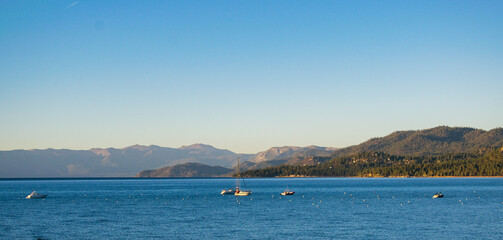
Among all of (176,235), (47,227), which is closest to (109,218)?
(47,227)

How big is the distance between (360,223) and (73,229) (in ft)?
171

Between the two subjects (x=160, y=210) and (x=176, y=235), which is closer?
Answer: (x=176, y=235)

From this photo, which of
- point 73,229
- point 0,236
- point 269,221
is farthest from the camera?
point 269,221

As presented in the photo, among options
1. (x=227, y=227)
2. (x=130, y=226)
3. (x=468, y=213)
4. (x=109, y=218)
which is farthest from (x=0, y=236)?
(x=468, y=213)

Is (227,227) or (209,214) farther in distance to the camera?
(209,214)

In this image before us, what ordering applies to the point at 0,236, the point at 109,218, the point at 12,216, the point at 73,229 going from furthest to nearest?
the point at 12,216 < the point at 109,218 < the point at 73,229 < the point at 0,236

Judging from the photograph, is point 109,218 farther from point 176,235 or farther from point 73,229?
point 176,235

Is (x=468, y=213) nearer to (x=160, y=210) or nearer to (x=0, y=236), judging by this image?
(x=160, y=210)

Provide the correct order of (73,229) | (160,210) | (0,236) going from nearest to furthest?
(0,236) → (73,229) → (160,210)

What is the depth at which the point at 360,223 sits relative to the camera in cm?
9888

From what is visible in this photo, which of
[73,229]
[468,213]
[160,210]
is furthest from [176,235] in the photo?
[468,213]

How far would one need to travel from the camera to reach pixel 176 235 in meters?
85.6

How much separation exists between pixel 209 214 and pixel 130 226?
26060mm

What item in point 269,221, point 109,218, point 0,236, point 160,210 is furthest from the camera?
point 160,210
